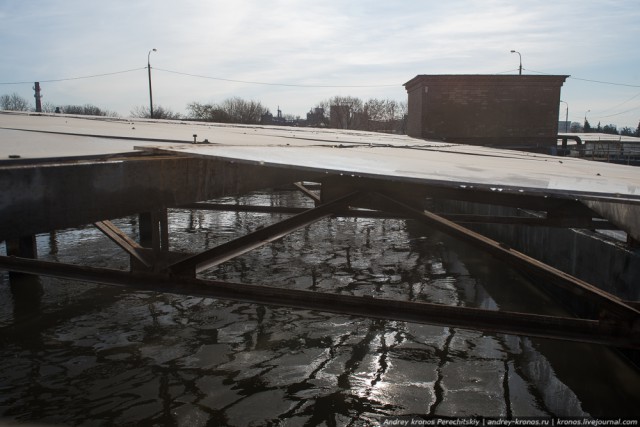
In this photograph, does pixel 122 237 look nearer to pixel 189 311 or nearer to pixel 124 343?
pixel 124 343

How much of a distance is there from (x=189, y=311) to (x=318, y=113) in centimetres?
5591

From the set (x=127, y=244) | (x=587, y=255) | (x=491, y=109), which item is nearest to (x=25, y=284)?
(x=127, y=244)

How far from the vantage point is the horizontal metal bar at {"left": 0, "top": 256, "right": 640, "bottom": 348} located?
285 cm

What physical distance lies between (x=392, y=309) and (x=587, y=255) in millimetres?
5496

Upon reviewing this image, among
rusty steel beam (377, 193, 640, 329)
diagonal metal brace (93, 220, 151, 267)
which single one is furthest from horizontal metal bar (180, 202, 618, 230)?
diagonal metal brace (93, 220, 151, 267)

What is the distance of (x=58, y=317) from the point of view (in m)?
6.30

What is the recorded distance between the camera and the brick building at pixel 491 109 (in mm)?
23453

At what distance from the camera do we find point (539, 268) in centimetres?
303

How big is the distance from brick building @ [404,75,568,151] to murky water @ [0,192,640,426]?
1654 centimetres

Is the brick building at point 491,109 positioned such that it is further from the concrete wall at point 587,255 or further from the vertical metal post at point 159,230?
the vertical metal post at point 159,230

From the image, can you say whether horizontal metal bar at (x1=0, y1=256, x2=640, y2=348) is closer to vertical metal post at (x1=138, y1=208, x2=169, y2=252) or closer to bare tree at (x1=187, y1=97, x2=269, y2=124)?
vertical metal post at (x1=138, y1=208, x2=169, y2=252)

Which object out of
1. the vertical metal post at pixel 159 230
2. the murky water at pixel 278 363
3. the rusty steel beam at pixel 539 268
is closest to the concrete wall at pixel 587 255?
the murky water at pixel 278 363

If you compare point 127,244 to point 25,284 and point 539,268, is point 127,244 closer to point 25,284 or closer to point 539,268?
point 539,268

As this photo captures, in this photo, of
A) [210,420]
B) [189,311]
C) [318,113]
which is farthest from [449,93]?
[318,113]
